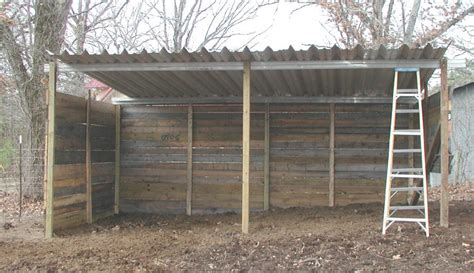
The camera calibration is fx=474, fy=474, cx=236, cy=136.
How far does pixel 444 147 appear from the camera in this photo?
6.25 metres

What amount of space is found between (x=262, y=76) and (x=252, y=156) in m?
2.03

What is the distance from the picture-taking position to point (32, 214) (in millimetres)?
8766

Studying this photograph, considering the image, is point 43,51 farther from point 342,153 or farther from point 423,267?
point 423,267

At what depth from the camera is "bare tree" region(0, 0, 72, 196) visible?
32.7 feet

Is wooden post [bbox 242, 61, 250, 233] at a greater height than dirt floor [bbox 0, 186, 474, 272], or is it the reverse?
wooden post [bbox 242, 61, 250, 233]

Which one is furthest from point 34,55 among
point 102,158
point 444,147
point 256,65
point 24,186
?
point 444,147

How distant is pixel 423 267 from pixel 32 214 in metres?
6.95

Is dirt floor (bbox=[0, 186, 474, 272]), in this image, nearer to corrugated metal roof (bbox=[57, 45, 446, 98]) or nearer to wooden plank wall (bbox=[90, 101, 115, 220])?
wooden plank wall (bbox=[90, 101, 115, 220])

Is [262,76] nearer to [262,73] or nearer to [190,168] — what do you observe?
[262,73]

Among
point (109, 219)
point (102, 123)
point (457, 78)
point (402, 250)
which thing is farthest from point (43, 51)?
point (457, 78)

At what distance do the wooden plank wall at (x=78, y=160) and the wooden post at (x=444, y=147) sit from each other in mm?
5267

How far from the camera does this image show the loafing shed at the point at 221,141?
7414 millimetres

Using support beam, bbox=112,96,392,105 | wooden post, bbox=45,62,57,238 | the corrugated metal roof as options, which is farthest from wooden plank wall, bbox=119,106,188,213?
wooden post, bbox=45,62,57,238

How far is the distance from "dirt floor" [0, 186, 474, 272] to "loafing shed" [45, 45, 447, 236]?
96 centimetres
